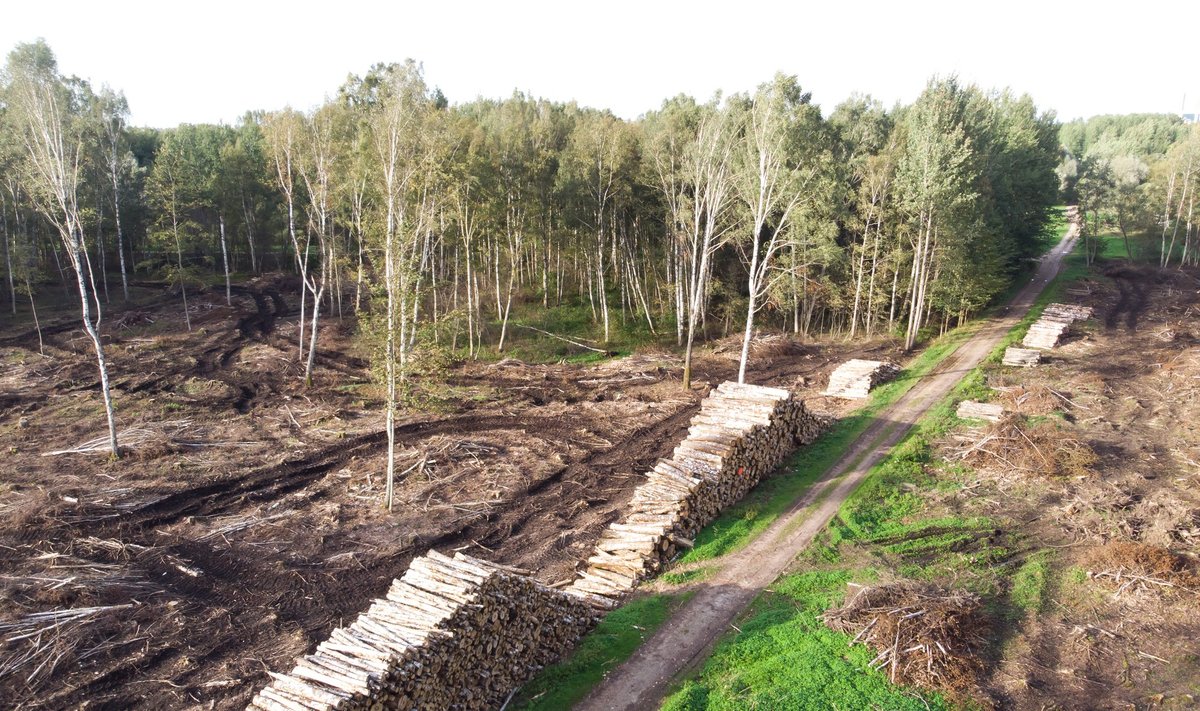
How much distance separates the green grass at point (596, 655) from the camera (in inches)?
513

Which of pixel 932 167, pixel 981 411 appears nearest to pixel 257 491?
pixel 981 411

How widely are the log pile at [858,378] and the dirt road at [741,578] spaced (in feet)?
6.27

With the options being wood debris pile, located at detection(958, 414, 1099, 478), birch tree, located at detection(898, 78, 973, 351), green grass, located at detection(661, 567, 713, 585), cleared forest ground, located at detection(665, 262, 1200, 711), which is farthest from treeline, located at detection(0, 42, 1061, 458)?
green grass, located at detection(661, 567, 713, 585)

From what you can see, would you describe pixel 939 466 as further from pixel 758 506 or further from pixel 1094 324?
pixel 1094 324

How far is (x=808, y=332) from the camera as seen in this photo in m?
46.8

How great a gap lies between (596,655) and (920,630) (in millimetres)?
6622

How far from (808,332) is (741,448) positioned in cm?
2789

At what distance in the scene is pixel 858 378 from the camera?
32.6 m

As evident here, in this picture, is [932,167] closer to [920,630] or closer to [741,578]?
[741,578]

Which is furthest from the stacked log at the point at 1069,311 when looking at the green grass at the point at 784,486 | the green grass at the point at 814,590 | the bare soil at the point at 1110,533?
the green grass at the point at 814,590

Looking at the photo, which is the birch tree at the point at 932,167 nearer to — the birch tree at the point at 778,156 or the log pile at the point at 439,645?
the birch tree at the point at 778,156

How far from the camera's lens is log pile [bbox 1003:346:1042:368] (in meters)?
33.6

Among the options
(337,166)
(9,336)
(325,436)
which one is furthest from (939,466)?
(9,336)

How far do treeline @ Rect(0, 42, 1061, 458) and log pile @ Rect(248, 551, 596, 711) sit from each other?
492 inches
